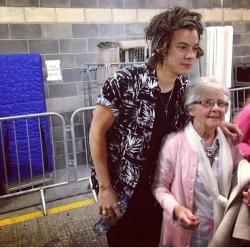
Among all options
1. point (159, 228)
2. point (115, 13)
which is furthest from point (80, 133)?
point (159, 228)

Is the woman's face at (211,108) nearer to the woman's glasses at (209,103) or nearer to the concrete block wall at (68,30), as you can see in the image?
the woman's glasses at (209,103)

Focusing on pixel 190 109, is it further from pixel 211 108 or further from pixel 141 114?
pixel 141 114

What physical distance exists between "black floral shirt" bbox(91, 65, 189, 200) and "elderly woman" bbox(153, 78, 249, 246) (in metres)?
0.14

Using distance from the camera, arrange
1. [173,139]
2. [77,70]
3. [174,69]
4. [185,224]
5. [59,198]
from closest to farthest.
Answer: [185,224]
[174,69]
[173,139]
[59,198]
[77,70]

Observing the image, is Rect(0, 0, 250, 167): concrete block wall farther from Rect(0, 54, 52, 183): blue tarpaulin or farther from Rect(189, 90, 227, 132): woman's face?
Rect(189, 90, 227, 132): woman's face

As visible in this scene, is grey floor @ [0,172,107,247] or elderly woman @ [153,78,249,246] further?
grey floor @ [0,172,107,247]

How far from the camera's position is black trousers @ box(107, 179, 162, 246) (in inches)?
70.9

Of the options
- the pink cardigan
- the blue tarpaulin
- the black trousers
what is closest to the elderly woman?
the pink cardigan

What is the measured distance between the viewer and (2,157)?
13.4ft

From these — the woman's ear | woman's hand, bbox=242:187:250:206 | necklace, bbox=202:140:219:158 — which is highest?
the woman's ear

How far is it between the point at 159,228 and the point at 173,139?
0.56m

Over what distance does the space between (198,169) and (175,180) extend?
0.45 ft

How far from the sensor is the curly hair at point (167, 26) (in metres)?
1.57

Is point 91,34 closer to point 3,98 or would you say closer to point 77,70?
point 77,70
